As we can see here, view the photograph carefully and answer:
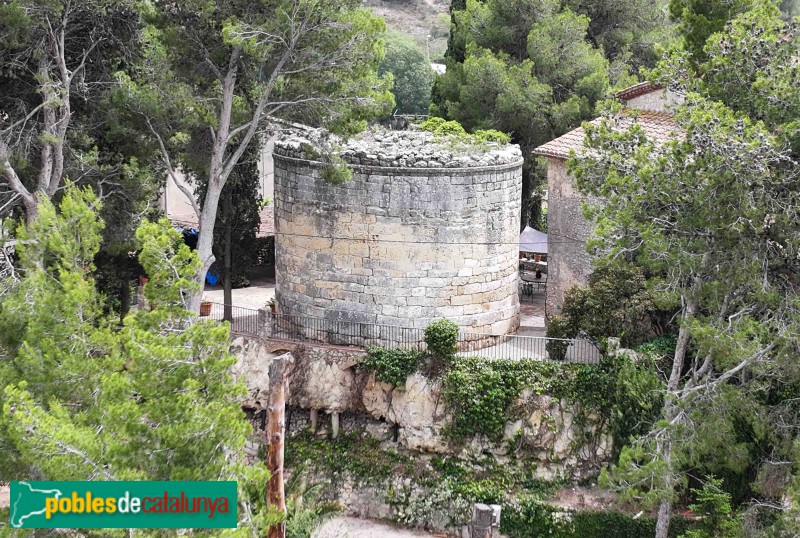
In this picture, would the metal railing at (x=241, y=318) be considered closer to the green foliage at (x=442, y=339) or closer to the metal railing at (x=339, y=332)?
the metal railing at (x=339, y=332)

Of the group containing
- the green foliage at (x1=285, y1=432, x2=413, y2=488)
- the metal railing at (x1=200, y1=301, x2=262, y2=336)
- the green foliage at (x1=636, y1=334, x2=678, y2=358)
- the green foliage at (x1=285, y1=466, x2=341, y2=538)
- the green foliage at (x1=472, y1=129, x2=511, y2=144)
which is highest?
the green foliage at (x1=472, y1=129, x2=511, y2=144)

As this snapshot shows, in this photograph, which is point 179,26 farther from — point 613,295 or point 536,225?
point 536,225

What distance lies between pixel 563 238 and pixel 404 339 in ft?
16.9

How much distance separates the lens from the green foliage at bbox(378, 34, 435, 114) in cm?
5806

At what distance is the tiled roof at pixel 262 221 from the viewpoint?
122 ft

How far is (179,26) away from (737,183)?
12.9m

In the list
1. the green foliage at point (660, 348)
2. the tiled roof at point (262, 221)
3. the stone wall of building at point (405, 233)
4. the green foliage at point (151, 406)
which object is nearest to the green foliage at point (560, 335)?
the green foliage at point (660, 348)

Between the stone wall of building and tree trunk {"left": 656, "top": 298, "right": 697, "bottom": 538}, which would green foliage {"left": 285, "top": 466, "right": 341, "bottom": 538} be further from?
tree trunk {"left": 656, "top": 298, "right": 697, "bottom": 538}

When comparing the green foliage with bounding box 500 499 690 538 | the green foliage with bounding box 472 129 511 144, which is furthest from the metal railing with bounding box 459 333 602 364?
the green foliage with bounding box 472 129 511 144

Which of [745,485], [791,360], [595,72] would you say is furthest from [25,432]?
[595,72]

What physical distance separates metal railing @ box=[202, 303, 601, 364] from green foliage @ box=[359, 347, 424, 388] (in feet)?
0.85

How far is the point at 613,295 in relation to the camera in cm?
2578

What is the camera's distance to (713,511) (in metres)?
23.3

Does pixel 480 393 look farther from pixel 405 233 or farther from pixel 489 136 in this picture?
Result: pixel 489 136
